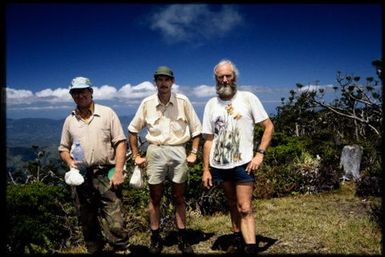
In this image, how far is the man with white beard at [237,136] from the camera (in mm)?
4570

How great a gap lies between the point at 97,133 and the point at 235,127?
63.5 inches

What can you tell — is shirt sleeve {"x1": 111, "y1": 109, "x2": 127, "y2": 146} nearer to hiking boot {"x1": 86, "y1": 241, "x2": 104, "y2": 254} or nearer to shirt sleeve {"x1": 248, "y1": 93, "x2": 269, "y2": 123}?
hiking boot {"x1": 86, "y1": 241, "x2": 104, "y2": 254}

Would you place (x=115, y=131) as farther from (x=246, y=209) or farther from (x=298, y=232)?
(x=298, y=232)

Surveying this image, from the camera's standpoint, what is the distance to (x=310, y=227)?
21.4 feet

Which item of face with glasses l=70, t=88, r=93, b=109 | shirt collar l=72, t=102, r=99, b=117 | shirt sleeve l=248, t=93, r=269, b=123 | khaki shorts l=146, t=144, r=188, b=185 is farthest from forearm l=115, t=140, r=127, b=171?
shirt sleeve l=248, t=93, r=269, b=123

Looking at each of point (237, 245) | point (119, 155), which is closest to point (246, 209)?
point (237, 245)

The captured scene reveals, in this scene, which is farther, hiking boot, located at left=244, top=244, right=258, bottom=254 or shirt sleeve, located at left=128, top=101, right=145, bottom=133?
shirt sleeve, located at left=128, top=101, right=145, bottom=133

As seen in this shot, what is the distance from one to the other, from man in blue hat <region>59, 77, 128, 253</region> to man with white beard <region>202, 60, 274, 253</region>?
1.11 meters

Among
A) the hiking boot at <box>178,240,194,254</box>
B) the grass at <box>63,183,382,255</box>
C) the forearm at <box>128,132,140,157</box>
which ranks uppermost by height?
the forearm at <box>128,132,140,157</box>

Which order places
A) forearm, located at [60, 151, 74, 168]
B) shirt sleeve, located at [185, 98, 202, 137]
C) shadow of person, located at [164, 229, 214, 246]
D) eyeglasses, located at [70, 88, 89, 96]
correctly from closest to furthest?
eyeglasses, located at [70, 88, 89, 96], forearm, located at [60, 151, 74, 168], shirt sleeve, located at [185, 98, 202, 137], shadow of person, located at [164, 229, 214, 246]

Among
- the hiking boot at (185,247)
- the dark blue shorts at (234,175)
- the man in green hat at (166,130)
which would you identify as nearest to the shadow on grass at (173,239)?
Answer: the hiking boot at (185,247)

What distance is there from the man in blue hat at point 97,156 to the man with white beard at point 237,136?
3.65 ft

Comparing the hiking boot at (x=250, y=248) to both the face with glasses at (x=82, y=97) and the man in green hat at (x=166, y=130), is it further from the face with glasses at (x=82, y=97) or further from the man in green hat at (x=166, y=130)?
the face with glasses at (x=82, y=97)

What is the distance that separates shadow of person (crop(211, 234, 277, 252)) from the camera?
552 cm
